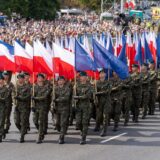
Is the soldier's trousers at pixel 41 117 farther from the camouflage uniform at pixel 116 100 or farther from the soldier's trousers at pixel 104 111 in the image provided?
the camouflage uniform at pixel 116 100

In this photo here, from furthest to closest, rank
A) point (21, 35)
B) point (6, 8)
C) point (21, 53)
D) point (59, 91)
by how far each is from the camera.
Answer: point (6, 8)
point (21, 35)
point (21, 53)
point (59, 91)

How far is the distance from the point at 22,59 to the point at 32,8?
37663mm

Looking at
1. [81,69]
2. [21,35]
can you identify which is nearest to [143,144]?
[81,69]

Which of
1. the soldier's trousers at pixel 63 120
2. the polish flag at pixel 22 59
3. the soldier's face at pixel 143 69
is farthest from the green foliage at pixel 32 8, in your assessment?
the soldier's trousers at pixel 63 120

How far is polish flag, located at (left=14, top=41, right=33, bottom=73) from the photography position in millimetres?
14595

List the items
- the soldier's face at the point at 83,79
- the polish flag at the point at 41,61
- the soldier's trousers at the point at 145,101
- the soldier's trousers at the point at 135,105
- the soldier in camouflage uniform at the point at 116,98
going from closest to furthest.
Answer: the soldier's face at the point at 83,79 < the polish flag at the point at 41,61 < the soldier in camouflage uniform at the point at 116,98 < the soldier's trousers at the point at 135,105 < the soldier's trousers at the point at 145,101

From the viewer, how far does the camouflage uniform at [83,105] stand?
44.7 ft

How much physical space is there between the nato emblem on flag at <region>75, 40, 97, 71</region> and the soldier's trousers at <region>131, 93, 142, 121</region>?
2821mm

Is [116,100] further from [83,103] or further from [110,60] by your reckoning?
[83,103]

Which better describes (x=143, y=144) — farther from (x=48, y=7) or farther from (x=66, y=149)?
(x=48, y=7)

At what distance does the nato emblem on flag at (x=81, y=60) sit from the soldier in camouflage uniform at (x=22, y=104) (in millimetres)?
1348

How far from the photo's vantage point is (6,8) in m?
49.1

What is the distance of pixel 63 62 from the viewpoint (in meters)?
14.5

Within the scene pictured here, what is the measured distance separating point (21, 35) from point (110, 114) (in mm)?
A: 11524
